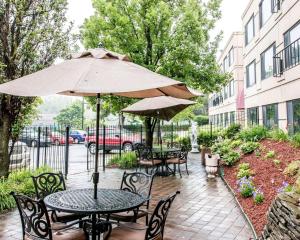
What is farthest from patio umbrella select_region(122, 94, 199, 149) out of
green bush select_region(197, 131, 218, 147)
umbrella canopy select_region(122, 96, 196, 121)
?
green bush select_region(197, 131, 218, 147)

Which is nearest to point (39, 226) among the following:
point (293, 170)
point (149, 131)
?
point (293, 170)

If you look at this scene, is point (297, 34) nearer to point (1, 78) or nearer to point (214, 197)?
point (214, 197)

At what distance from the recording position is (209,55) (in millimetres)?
14344

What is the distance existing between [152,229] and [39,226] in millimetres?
1239

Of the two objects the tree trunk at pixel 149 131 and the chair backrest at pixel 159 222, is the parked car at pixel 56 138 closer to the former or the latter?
the tree trunk at pixel 149 131

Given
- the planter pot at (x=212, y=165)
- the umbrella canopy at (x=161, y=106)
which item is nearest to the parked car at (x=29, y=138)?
the umbrella canopy at (x=161, y=106)

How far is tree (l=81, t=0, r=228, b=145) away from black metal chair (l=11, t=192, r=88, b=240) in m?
9.66

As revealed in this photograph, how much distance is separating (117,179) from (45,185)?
5089 millimetres

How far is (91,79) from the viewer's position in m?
3.10

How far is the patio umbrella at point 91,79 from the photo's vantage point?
299 cm

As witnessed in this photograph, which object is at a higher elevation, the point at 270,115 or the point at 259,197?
the point at 270,115

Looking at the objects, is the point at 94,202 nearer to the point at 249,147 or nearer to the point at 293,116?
the point at 249,147

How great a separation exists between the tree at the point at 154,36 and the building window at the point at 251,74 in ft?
24.7

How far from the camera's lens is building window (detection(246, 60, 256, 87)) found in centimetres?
2029
